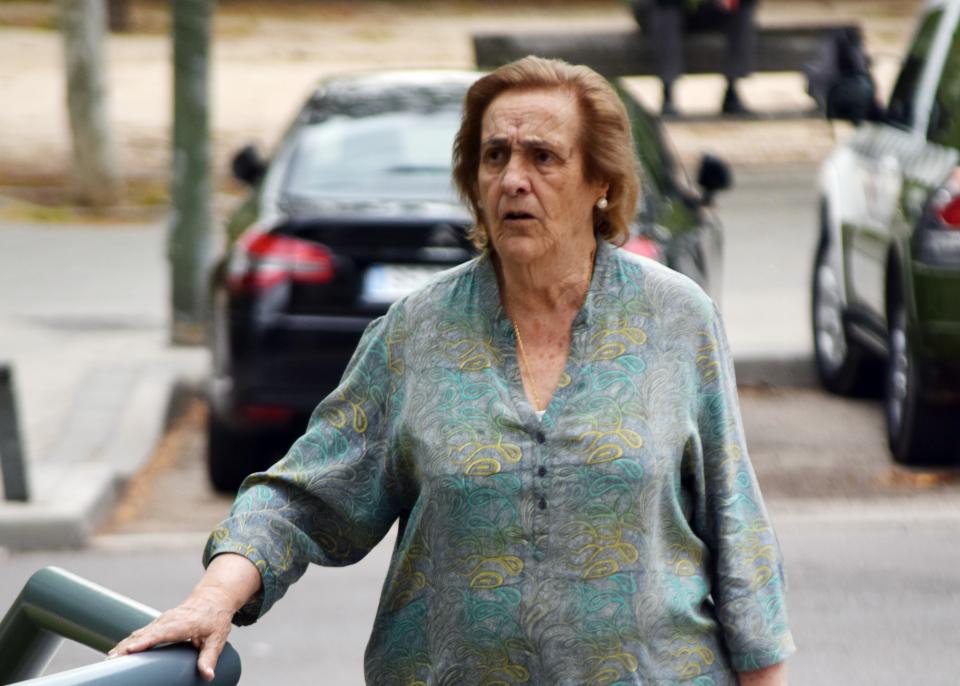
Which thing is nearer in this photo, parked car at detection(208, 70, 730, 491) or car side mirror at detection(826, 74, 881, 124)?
parked car at detection(208, 70, 730, 491)

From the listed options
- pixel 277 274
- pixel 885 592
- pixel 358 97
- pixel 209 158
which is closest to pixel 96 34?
pixel 209 158

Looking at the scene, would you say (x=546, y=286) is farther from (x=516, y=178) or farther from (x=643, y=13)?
(x=643, y=13)

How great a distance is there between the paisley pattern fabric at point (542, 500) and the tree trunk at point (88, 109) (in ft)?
47.2

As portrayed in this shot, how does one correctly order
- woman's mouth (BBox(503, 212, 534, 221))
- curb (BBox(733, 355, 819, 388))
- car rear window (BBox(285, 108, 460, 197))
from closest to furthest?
woman's mouth (BBox(503, 212, 534, 221))
car rear window (BBox(285, 108, 460, 197))
curb (BBox(733, 355, 819, 388))

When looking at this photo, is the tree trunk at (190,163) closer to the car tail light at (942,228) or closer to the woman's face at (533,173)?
the car tail light at (942,228)

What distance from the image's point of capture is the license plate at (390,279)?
7656 mm

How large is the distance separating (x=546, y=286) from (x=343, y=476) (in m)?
0.40

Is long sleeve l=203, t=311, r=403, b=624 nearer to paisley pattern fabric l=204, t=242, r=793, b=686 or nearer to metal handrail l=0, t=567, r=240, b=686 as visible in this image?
paisley pattern fabric l=204, t=242, r=793, b=686

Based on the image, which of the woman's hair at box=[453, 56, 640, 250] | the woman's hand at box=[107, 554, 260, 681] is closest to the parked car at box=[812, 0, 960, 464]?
the woman's hair at box=[453, 56, 640, 250]

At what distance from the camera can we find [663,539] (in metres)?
2.81

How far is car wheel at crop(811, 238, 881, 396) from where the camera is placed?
973 cm

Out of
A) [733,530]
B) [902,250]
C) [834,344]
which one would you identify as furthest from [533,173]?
[834,344]

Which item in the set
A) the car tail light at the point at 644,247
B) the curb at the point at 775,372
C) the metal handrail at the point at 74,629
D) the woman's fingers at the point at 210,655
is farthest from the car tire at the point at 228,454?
the metal handrail at the point at 74,629

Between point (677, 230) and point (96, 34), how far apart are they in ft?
31.5
